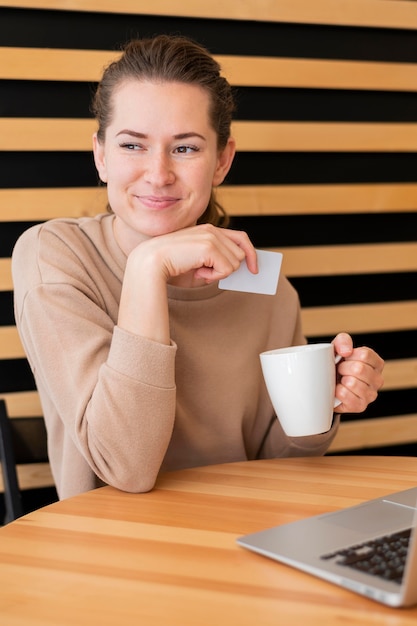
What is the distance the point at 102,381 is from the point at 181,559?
1.12 feet

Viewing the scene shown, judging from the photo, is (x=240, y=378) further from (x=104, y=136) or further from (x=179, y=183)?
(x=104, y=136)

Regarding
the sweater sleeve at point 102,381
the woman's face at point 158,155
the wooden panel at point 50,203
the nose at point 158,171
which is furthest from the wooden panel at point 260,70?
the sweater sleeve at point 102,381

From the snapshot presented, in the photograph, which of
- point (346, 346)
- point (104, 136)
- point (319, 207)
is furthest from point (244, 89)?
point (346, 346)

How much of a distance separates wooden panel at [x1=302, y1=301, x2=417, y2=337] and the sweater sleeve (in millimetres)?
826

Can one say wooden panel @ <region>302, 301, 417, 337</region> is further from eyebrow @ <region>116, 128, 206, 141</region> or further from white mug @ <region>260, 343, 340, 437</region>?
white mug @ <region>260, 343, 340, 437</region>

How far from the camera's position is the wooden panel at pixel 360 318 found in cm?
196

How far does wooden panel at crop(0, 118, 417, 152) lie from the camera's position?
1636 mm

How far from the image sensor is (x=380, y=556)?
761 mm

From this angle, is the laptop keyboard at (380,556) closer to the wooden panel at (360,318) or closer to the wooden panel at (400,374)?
the wooden panel at (360,318)

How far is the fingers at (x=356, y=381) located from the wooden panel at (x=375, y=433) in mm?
807

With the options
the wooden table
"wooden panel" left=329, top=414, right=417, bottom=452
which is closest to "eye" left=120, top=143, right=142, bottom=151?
the wooden table

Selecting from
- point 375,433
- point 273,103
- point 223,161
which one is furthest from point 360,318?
point 223,161

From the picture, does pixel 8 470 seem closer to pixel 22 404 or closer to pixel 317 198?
pixel 22 404

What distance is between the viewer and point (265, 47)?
1.84 meters
